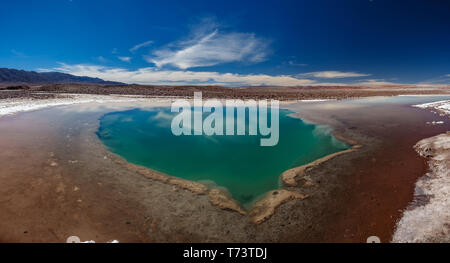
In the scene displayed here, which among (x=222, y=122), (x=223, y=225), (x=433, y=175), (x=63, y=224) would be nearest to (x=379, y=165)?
(x=433, y=175)

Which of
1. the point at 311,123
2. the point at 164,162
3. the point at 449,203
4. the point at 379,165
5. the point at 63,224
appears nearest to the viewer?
the point at 63,224

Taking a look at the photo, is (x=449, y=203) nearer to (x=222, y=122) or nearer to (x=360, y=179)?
(x=360, y=179)

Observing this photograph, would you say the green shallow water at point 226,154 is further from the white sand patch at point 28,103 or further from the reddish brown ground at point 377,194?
the white sand patch at point 28,103

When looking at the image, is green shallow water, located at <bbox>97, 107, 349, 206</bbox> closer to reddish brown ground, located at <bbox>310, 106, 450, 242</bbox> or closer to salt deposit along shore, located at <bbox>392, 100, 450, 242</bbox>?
reddish brown ground, located at <bbox>310, 106, 450, 242</bbox>

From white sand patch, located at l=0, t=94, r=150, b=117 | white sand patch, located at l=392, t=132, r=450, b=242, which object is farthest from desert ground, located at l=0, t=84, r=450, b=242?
white sand patch, located at l=0, t=94, r=150, b=117

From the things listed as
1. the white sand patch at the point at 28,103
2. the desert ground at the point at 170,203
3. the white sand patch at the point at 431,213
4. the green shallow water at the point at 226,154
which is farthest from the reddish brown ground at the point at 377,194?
the white sand patch at the point at 28,103

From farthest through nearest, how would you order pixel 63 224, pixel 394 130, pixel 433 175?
pixel 394 130
pixel 433 175
pixel 63 224

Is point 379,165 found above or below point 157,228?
above
